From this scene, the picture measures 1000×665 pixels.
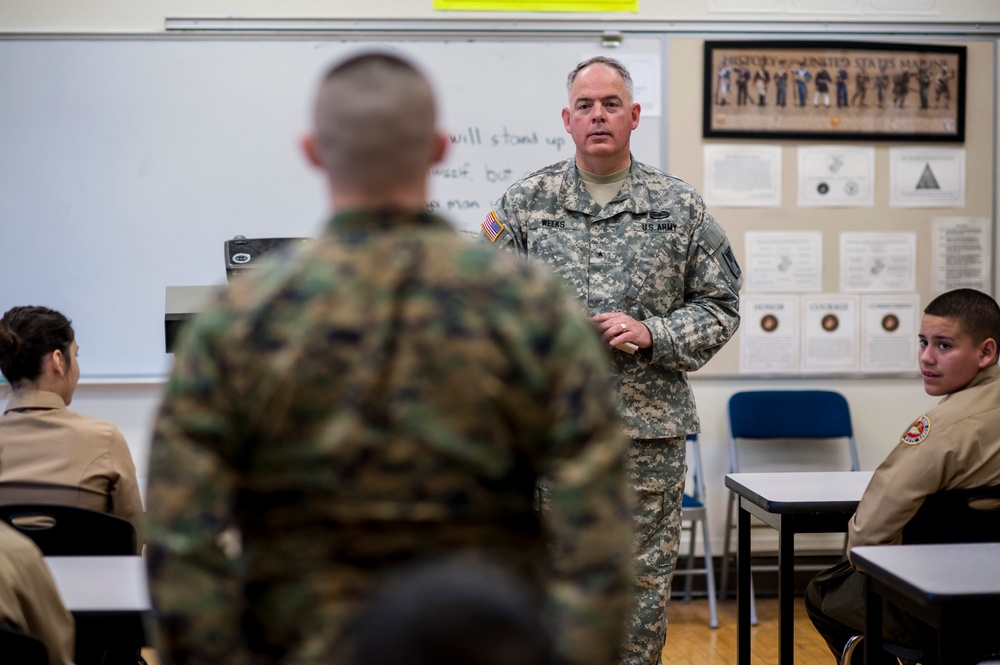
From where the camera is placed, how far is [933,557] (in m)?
1.98

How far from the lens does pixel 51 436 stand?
8.38 ft

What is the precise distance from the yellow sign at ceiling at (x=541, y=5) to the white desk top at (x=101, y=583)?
9.25 feet

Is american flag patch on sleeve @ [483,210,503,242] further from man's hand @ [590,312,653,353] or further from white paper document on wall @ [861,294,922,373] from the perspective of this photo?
white paper document on wall @ [861,294,922,373]

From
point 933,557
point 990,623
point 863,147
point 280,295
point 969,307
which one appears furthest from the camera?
point 863,147

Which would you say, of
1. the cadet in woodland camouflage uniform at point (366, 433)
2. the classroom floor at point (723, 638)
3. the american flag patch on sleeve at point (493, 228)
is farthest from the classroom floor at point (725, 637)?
the cadet in woodland camouflage uniform at point (366, 433)

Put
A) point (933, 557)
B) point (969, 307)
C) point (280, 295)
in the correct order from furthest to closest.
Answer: point (969, 307) → point (933, 557) → point (280, 295)

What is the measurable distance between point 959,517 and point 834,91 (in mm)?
2607

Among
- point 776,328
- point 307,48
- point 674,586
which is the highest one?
point 307,48

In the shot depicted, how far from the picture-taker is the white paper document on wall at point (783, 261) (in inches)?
173

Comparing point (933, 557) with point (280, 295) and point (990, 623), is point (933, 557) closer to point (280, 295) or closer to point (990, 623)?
point (990, 623)

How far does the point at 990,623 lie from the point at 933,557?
0.69 ft

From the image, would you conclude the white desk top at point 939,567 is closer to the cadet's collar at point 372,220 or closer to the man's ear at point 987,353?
the man's ear at point 987,353

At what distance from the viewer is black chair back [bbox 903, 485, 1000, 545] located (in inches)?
87.7

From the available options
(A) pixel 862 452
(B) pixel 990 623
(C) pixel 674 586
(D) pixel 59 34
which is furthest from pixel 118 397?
(B) pixel 990 623
